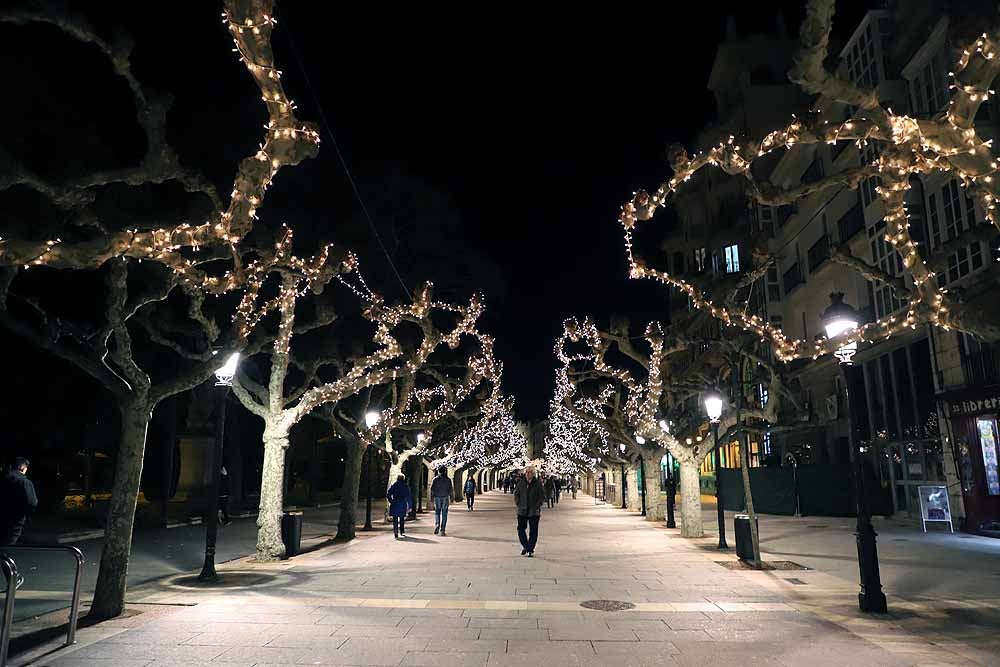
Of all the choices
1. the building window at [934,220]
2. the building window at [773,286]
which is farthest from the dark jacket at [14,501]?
the building window at [773,286]

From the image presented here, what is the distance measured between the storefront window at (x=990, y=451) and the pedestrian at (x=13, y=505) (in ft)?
69.1

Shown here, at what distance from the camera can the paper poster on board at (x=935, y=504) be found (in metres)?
19.5

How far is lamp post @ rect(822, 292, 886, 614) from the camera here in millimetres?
9039

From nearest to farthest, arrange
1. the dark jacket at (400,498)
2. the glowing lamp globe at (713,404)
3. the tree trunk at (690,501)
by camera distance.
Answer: the glowing lamp globe at (713,404) < the tree trunk at (690,501) < the dark jacket at (400,498)

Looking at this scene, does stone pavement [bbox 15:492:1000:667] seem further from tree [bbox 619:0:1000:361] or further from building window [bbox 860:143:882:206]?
building window [bbox 860:143:882:206]

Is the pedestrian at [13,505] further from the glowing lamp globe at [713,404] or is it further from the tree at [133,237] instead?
the glowing lamp globe at [713,404]

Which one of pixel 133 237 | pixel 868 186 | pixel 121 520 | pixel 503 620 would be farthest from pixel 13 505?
pixel 868 186

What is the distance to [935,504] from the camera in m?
19.7

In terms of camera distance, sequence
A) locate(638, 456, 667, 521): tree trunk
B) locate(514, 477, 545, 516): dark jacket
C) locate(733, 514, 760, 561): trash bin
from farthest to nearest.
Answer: locate(638, 456, 667, 521): tree trunk < locate(514, 477, 545, 516): dark jacket < locate(733, 514, 760, 561): trash bin

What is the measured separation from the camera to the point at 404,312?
1825cm

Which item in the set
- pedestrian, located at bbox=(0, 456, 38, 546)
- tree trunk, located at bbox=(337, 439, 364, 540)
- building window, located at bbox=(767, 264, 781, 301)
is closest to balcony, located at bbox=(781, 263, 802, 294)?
building window, located at bbox=(767, 264, 781, 301)

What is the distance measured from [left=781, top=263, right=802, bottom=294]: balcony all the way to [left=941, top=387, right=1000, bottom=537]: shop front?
44.0 feet

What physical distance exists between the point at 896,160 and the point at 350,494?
54.9ft

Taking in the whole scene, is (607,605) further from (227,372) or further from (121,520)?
(227,372)
